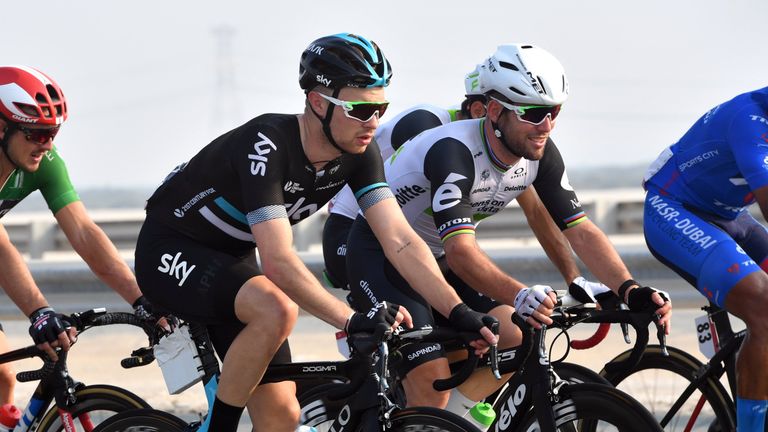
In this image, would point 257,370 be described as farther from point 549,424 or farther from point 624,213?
point 624,213

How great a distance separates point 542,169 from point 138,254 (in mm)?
1713

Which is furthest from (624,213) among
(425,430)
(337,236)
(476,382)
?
(425,430)

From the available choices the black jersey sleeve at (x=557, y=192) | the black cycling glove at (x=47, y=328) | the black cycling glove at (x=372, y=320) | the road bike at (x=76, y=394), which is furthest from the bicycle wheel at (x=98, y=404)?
the black jersey sleeve at (x=557, y=192)

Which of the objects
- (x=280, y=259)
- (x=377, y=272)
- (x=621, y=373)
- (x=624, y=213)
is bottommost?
(x=624, y=213)

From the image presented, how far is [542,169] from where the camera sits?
225 inches

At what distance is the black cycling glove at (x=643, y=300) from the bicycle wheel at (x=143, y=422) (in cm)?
169

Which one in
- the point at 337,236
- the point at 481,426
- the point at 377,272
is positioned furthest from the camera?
the point at 337,236

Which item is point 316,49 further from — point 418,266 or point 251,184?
point 418,266

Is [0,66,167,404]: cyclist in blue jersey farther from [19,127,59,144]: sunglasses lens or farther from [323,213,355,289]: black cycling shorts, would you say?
[323,213,355,289]: black cycling shorts

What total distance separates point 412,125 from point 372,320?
2754mm

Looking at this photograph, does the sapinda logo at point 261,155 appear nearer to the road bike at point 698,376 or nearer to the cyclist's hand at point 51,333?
the cyclist's hand at point 51,333

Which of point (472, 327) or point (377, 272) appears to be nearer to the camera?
point (472, 327)

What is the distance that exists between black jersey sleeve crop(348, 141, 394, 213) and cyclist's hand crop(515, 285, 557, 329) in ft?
2.19

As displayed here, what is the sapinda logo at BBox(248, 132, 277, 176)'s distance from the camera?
4.68 metres
